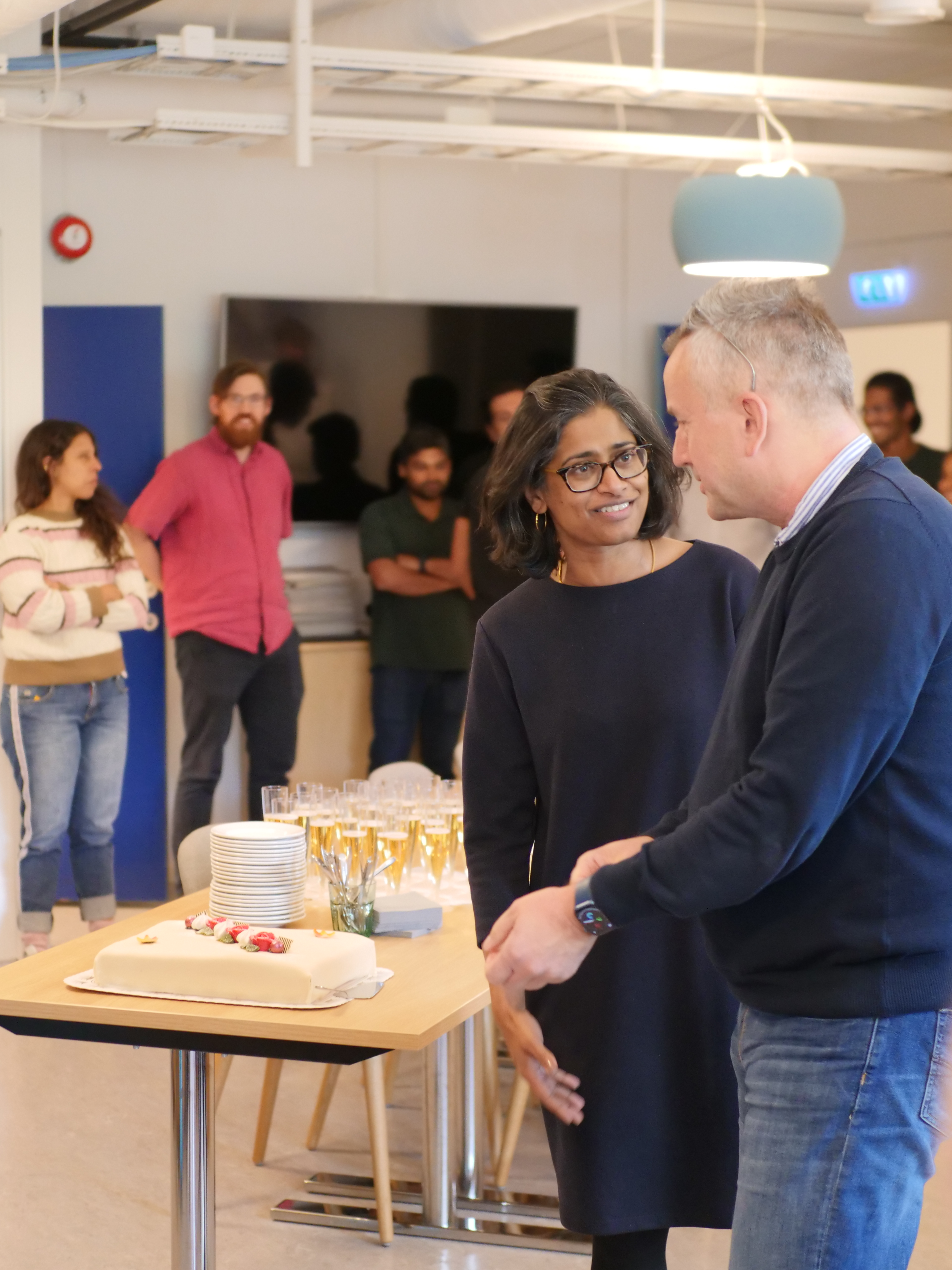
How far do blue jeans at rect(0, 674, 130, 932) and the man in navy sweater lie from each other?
4015mm

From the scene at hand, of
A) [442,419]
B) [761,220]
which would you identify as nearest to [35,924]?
[442,419]

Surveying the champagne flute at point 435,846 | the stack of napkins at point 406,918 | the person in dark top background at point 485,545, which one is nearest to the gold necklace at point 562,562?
the stack of napkins at point 406,918

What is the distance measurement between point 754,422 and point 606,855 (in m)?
0.57

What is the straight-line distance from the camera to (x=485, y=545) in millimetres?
5848

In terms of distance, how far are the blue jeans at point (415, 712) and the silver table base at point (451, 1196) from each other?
10.0ft

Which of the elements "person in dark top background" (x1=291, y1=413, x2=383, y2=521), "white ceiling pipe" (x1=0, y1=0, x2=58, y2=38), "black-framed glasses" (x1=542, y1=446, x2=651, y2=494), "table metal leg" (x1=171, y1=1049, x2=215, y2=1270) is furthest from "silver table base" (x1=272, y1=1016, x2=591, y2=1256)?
"person in dark top background" (x1=291, y1=413, x2=383, y2=521)

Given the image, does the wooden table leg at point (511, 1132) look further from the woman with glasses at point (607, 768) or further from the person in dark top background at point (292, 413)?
the person in dark top background at point (292, 413)

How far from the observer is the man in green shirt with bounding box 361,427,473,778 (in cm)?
689

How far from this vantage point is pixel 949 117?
7.16m

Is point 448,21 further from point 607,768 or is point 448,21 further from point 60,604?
point 607,768

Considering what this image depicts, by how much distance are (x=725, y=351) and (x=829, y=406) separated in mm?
131

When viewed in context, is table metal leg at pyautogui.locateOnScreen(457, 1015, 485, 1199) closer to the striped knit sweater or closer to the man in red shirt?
the striped knit sweater

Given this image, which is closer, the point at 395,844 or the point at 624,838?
the point at 624,838

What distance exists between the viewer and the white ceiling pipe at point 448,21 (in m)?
4.96
